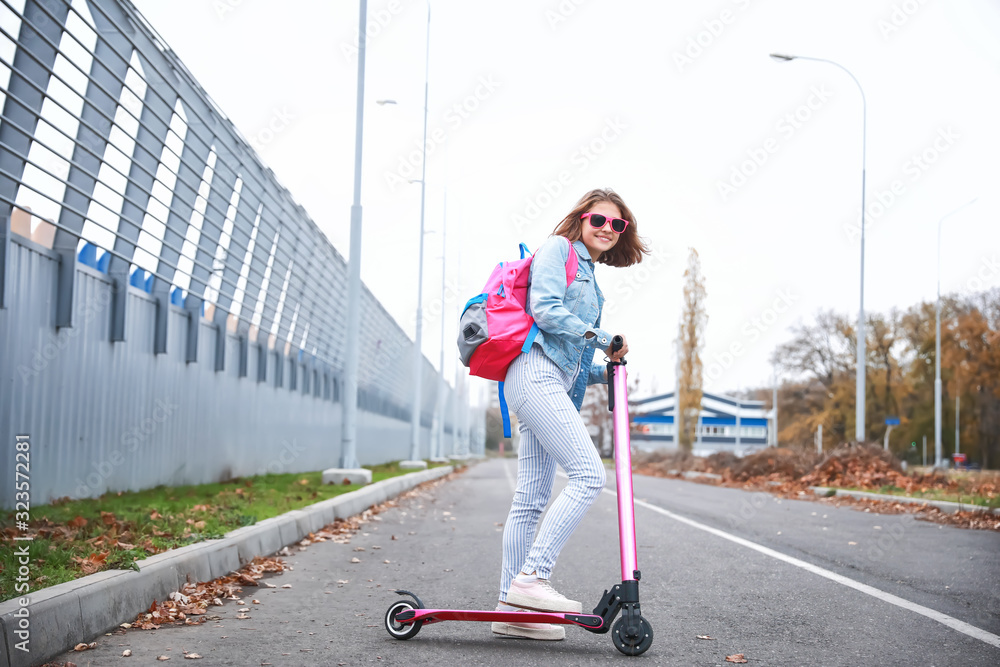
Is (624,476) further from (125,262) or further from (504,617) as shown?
(125,262)

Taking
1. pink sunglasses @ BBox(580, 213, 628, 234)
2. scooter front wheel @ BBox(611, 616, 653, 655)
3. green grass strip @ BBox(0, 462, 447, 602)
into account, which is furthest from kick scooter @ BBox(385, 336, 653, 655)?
green grass strip @ BBox(0, 462, 447, 602)

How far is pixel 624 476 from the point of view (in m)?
3.90

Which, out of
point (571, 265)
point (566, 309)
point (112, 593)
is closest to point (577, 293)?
point (571, 265)

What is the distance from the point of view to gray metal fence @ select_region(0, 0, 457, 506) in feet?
25.2

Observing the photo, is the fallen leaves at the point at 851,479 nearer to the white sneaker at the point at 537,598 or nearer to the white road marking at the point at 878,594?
the white road marking at the point at 878,594

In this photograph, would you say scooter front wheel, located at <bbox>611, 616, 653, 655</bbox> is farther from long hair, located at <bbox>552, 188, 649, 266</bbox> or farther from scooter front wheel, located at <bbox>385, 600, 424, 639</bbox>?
long hair, located at <bbox>552, 188, 649, 266</bbox>

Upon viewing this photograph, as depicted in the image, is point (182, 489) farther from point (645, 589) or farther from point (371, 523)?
point (645, 589)

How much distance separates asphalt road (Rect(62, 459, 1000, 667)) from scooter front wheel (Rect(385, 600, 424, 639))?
0.13 ft

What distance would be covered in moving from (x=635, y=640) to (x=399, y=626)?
3.41 ft

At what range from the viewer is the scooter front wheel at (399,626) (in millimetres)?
4027

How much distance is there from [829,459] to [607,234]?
53.2 feet

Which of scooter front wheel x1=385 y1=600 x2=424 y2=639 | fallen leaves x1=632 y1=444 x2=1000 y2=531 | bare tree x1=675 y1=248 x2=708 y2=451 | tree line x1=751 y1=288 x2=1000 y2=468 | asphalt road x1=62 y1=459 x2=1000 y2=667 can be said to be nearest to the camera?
asphalt road x1=62 y1=459 x2=1000 y2=667

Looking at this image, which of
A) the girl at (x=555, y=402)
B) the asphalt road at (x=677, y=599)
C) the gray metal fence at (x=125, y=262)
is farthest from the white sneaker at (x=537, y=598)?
the gray metal fence at (x=125, y=262)

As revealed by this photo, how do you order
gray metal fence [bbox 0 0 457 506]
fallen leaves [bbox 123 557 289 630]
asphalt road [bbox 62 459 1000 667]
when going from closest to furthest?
asphalt road [bbox 62 459 1000 667]
fallen leaves [bbox 123 557 289 630]
gray metal fence [bbox 0 0 457 506]
